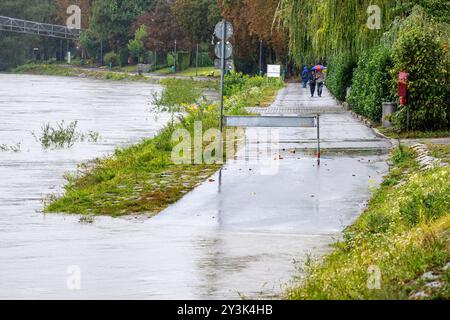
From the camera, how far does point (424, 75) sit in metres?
29.0

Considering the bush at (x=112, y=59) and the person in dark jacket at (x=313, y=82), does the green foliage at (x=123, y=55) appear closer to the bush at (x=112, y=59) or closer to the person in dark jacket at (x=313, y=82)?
the bush at (x=112, y=59)

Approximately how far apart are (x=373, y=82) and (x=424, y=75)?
4.19 m

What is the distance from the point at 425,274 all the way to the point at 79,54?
186 m

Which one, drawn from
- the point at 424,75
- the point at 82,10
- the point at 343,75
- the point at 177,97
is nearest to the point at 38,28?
the point at 82,10

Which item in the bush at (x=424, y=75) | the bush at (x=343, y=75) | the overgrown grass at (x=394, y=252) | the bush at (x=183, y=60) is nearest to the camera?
the overgrown grass at (x=394, y=252)

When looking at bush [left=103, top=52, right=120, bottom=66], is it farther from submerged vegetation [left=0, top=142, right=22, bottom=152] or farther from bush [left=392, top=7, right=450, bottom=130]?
bush [left=392, top=7, right=450, bottom=130]

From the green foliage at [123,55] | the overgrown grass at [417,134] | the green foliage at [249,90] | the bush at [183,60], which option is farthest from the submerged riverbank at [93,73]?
the overgrown grass at [417,134]

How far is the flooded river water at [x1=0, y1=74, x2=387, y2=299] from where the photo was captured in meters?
11.7

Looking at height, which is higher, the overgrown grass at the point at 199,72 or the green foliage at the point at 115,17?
the green foliage at the point at 115,17

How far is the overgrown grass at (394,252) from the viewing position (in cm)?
980

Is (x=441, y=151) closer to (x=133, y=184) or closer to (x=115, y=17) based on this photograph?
(x=133, y=184)

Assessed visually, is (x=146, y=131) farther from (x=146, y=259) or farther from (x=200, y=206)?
(x=146, y=259)

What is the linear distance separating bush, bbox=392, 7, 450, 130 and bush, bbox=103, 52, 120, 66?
136 metres

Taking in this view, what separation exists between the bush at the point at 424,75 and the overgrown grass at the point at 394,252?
39.4ft
